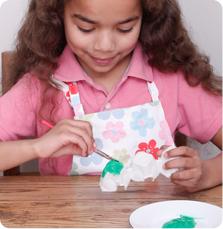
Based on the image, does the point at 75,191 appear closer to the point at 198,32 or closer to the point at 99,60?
the point at 99,60

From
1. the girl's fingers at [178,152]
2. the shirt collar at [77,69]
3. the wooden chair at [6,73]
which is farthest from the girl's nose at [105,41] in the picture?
the wooden chair at [6,73]

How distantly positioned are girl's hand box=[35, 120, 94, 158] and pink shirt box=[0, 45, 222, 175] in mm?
164

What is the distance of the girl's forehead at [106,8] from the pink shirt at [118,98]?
0.19 m

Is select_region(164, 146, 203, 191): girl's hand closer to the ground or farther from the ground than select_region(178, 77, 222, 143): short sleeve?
closer to the ground

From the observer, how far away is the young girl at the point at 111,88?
1.13 m

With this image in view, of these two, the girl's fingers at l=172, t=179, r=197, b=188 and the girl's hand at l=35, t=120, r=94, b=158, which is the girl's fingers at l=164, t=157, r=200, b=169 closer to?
the girl's fingers at l=172, t=179, r=197, b=188

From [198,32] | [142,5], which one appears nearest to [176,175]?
[142,5]

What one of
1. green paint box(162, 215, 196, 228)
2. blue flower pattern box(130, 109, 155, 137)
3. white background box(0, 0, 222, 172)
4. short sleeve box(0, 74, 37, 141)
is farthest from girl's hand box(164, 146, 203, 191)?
white background box(0, 0, 222, 172)

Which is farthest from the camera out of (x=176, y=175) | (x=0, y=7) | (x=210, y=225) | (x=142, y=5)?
(x=0, y=7)

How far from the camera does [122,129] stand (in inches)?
45.0

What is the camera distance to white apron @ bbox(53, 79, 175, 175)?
1133mm

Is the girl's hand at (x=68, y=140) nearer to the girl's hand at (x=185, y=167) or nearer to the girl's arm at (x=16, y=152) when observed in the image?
the girl's arm at (x=16, y=152)

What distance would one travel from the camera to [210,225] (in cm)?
81

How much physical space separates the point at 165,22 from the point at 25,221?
2.02 ft
